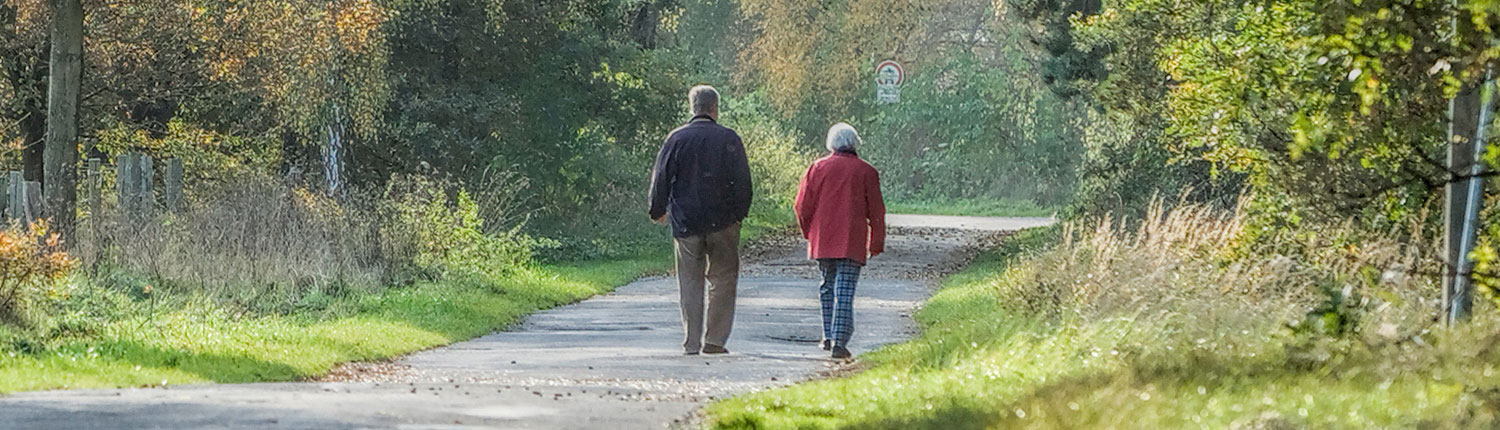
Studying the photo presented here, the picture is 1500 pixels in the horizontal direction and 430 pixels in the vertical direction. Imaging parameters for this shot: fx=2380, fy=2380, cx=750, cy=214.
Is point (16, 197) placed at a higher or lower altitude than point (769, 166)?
higher

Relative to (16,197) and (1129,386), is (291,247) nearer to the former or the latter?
(16,197)

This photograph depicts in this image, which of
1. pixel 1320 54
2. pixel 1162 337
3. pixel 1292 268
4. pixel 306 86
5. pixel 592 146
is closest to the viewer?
pixel 1320 54

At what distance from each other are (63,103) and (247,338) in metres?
Result: 6.54

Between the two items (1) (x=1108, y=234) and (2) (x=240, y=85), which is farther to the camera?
(2) (x=240, y=85)

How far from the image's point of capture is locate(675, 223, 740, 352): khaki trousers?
14.9m

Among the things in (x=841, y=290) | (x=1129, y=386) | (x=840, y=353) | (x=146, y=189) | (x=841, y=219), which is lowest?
(x=840, y=353)

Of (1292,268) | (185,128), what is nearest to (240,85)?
(185,128)

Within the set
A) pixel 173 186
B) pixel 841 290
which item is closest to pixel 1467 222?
pixel 841 290

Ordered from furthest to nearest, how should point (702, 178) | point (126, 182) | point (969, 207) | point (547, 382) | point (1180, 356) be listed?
point (969, 207), point (126, 182), point (702, 178), point (547, 382), point (1180, 356)

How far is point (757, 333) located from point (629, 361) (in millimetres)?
3945

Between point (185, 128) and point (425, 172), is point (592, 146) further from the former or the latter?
point (185, 128)

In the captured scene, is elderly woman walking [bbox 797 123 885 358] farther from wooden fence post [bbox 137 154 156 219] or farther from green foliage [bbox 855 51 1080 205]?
green foliage [bbox 855 51 1080 205]

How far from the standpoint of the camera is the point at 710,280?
1506 cm

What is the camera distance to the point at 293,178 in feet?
83.8
